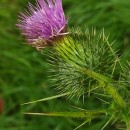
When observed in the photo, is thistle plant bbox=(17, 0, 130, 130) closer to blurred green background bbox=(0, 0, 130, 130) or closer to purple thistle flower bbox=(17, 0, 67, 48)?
purple thistle flower bbox=(17, 0, 67, 48)

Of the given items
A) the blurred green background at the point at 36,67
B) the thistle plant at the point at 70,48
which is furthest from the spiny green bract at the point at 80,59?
the blurred green background at the point at 36,67

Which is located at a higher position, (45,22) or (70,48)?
(45,22)

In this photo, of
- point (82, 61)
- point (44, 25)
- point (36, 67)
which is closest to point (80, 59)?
point (82, 61)

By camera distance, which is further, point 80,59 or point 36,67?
point 36,67

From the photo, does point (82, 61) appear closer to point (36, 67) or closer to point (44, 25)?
point (44, 25)

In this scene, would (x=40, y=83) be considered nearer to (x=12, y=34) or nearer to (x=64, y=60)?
(x=12, y=34)
